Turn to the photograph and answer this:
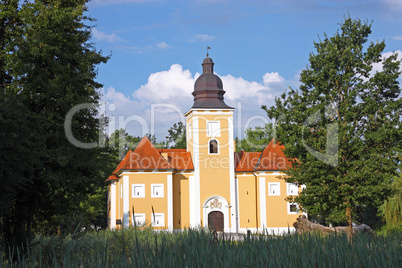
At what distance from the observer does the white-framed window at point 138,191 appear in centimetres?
3947

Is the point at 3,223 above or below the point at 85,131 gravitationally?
below

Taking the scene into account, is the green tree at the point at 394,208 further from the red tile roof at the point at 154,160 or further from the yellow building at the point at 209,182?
the red tile roof at the point at 154,160

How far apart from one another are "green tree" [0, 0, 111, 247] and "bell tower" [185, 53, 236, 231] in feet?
Result: 59.9

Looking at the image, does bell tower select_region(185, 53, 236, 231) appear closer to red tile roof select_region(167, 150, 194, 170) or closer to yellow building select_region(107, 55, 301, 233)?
yellow building select_region(107, 55, 301, 233)

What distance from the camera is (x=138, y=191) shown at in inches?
1559

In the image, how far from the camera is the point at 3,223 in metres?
19.1

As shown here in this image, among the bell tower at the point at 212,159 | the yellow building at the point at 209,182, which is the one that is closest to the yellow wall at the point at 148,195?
the yellow building at the point at 209,182

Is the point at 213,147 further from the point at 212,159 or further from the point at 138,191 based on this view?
the point at 138,191

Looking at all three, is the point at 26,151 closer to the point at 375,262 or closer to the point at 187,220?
the point at 375,262

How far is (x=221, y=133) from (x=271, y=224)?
9174mm

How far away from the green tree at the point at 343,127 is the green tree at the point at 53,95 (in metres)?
11.1

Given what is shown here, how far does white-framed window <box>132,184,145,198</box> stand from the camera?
1554 inches

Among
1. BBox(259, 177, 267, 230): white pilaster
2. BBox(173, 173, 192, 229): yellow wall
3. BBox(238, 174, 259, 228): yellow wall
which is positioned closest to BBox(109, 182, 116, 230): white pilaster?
BBox(173, 173, 192, 229): yellow wall

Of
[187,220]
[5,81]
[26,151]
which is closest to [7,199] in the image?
[26,151]
